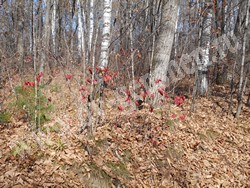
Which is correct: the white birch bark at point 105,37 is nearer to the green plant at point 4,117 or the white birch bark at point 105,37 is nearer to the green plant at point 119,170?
the green plant at point 4,117

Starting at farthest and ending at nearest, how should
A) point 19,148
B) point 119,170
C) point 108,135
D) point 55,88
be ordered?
point 55,88 → point 108,135 → point 119,170 → point 19,148

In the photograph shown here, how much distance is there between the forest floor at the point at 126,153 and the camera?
245 centimetres

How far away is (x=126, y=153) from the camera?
3.11m

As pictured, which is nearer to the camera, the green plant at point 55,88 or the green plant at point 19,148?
the green plant at point 19,148

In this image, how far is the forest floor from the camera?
245 centimetres

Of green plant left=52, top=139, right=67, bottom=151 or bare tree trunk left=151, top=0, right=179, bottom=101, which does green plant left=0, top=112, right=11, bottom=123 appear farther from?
bare tree trunk left=151, top=0, right=179, bottom=101

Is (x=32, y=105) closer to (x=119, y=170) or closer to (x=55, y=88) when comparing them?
(x=119, y=170)

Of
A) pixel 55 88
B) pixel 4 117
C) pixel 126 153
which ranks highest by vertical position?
pixel 55 88

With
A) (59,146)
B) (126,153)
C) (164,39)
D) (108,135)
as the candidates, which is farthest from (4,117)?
(164,39)

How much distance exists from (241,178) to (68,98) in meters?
4.32

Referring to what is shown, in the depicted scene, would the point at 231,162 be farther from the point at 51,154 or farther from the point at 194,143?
the point at 51,154

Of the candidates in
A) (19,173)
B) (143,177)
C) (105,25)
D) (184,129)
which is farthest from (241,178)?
(105,25)

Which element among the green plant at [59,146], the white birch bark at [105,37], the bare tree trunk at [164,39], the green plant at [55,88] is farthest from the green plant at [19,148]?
the green plant at [55,88]

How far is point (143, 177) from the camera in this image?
9.25 feet
